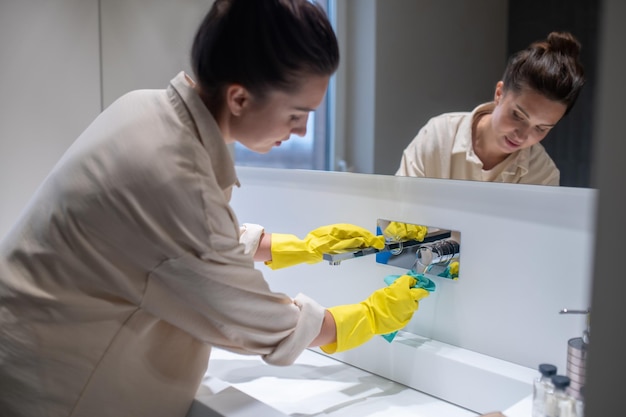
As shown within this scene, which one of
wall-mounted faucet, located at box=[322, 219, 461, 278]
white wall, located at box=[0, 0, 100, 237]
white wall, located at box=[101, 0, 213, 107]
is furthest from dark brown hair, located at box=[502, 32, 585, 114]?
white wall, located at box=[0, 0, 100, 237]

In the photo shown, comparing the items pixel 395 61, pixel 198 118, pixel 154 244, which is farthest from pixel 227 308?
pixel 395 61

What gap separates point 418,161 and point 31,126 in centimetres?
104

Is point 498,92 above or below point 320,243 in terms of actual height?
above

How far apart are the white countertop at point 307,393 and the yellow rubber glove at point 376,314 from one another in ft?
0.49

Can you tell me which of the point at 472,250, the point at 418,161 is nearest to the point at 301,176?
the point at 418,161

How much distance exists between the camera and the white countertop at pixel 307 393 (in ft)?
2.99

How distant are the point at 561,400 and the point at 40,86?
1.43 m

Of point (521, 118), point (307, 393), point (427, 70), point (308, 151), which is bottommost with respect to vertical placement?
point (307, 393)

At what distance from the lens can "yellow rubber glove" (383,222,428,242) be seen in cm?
112

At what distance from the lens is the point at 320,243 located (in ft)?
3.89

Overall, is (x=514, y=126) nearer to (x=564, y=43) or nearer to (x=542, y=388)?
(x=564, y=43)

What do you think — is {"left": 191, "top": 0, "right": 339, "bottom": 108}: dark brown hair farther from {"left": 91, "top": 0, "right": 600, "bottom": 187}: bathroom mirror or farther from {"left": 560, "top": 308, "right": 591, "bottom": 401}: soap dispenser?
{"left": 560, "top": 308, "right": 591, "bottom": 401}: soap dispenser

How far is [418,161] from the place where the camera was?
1188 mm

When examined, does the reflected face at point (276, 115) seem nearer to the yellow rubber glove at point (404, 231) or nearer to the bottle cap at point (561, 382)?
the yellow rubber glove at point (404, 231)
